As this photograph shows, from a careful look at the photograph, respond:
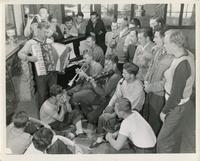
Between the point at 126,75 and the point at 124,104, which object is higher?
the point at 126,75

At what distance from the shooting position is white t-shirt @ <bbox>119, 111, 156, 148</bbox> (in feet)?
6.34

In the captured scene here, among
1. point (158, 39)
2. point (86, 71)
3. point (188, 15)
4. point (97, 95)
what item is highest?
point (188, 15)

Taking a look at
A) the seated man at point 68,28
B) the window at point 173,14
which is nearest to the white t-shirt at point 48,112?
the seated man at point 68,28

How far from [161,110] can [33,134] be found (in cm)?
57

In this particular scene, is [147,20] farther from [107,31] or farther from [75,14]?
[75,14]

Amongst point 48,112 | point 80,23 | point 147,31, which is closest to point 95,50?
point 80,23

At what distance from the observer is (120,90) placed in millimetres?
1932

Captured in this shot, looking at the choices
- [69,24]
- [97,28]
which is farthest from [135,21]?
[69,24]

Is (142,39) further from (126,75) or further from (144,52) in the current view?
(126,75)

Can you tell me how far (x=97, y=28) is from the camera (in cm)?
193

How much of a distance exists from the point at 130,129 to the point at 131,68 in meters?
0.27

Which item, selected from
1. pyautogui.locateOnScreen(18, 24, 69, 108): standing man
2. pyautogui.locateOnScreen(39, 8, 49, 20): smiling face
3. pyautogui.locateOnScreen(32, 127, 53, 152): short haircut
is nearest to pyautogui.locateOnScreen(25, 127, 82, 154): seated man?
pyautogui.locateOnScreen(32, 127, 53, 152): short haircut

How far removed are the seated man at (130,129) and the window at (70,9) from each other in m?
0.43

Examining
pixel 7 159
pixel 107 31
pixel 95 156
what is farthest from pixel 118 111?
pixel 7 159
